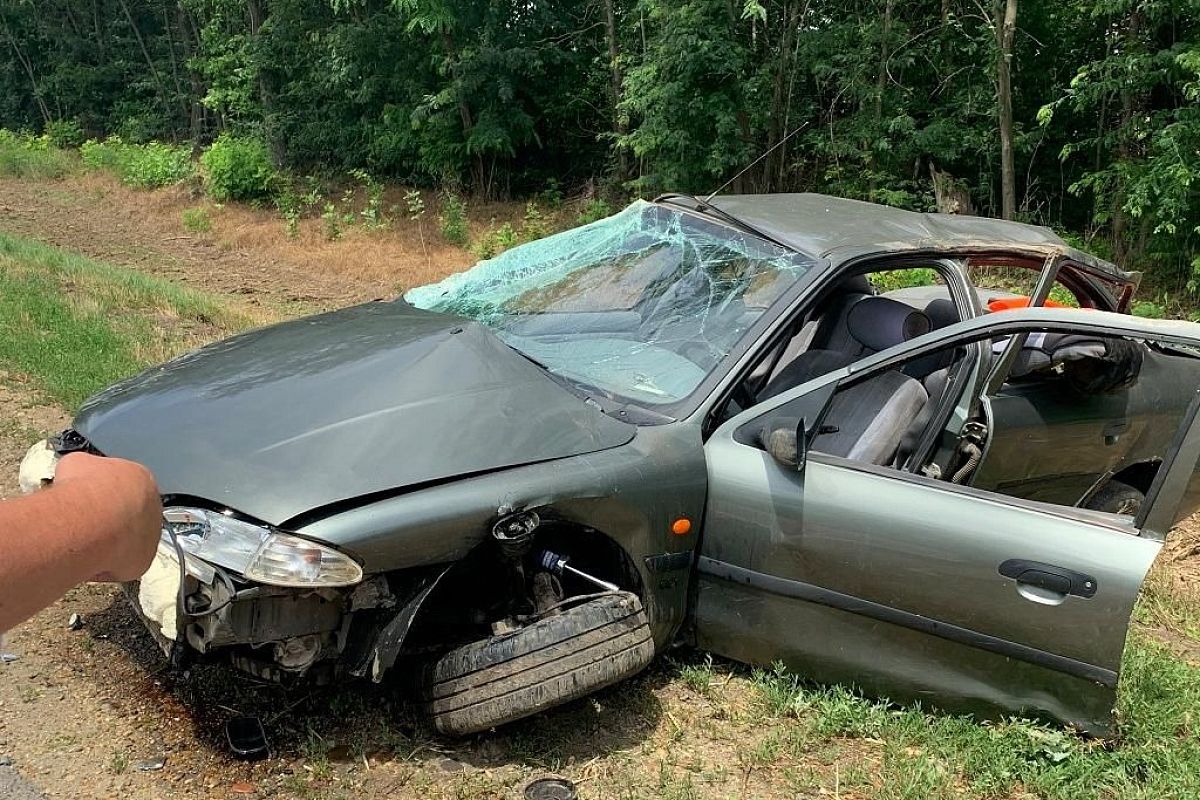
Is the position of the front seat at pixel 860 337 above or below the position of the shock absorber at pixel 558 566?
above

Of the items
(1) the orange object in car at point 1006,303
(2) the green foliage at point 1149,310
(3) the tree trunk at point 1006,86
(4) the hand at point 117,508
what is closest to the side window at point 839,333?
(1) the orange object in car at point 1006,303

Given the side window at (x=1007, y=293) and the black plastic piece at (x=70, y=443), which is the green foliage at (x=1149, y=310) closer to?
the side window at (x=1007, y=293)

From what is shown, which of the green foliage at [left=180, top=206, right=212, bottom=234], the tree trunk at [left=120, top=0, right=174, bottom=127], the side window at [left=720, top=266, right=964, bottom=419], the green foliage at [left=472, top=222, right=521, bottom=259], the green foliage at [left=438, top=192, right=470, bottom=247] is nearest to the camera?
the side window at [left=720, top=266, right=964, bottom=419]

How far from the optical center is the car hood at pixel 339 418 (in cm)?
274

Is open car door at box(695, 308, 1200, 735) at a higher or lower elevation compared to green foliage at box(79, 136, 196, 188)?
higher

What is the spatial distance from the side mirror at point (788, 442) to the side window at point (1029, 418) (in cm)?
3

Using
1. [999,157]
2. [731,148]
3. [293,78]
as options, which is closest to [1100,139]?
[999,157]

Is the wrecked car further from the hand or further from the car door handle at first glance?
the hand

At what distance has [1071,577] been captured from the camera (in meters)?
2.91

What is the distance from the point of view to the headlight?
255 centimetres

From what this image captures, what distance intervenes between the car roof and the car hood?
1.17 meters

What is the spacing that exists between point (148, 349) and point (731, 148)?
8.47 m

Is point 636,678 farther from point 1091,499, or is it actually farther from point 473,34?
point 473,34

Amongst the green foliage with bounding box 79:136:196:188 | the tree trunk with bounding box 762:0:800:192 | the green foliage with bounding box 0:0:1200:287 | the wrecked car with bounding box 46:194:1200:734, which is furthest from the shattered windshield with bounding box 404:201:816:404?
the green foliage with bounding box 79:136:196:188
